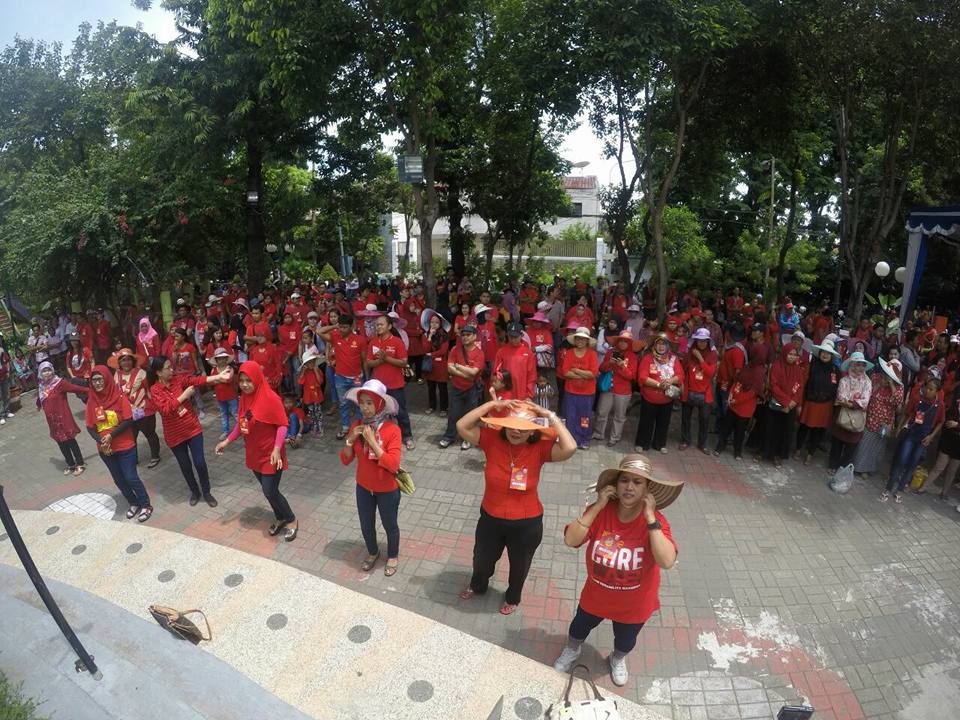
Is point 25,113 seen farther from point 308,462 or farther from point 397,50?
point 308,462

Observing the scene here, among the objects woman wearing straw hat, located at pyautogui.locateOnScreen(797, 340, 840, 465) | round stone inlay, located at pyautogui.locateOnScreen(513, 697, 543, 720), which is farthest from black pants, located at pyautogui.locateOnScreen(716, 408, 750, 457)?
round stone inlay, located at pyautogui.locateOnScreen(513, 697, 543, 720)

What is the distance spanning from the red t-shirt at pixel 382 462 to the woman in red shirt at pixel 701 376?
4400mm

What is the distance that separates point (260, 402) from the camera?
496 centimetres

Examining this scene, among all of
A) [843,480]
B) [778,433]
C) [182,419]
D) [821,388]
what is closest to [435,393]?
[182,419]

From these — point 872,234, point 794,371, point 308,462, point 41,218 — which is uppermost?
point 872,234

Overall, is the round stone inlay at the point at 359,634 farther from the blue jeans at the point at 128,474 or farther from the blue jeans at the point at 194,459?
the blue jeans at the point at 128,474

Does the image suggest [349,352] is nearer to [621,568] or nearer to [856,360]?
[621,568]

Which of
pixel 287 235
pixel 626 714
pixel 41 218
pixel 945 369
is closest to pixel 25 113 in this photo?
pixel 41 218

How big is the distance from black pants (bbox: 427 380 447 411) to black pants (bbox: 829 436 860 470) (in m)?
5.49

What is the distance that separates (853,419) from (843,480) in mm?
736

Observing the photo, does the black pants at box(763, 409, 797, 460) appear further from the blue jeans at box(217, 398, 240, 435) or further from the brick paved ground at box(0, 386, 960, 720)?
the blue jeans at box(217, 398, 240, 435)

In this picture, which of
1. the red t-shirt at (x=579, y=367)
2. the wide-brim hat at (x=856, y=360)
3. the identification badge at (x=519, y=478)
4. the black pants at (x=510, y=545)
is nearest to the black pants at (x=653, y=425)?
the red t-shirt at (x=579, y=367)

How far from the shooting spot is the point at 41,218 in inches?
448

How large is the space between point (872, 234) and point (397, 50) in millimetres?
9505
